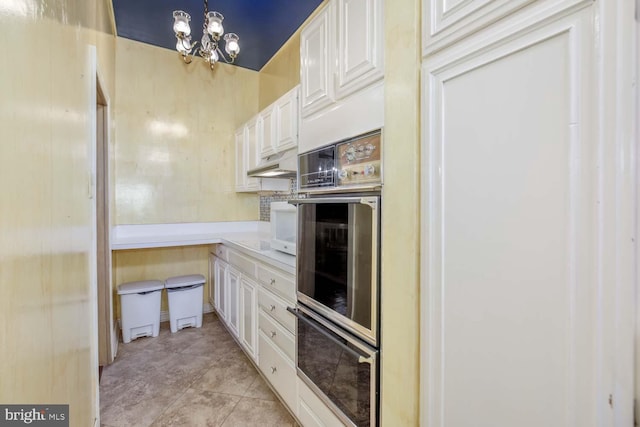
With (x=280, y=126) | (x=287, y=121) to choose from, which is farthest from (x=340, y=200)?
(x=280, y=126)

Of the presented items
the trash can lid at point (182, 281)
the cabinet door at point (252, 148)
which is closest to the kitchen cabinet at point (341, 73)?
the cabinet door at point (252, 148)

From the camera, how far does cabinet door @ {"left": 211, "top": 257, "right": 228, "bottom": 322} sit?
2.91 meters

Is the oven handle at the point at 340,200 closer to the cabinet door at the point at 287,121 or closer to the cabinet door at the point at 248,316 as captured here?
the cabinet door at the point at 287,121

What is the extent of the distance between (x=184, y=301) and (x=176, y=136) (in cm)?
180

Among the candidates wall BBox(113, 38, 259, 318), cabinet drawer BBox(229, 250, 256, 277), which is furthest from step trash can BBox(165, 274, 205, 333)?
cabinet drawer BBox(229, 250, 256, 277)

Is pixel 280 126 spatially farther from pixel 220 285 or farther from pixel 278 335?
pixel 220 285

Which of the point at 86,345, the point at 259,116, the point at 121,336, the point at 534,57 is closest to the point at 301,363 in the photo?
the point at 86,345

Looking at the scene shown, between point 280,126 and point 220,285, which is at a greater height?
point 280,126

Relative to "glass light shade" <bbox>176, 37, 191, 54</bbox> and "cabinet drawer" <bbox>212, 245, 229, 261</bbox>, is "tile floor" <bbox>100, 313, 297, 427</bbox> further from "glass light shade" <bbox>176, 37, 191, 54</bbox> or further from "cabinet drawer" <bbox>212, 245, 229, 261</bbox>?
"glass light shade" <bbox>176, 37, 191, 54</bbox>

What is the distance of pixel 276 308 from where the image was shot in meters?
1.88

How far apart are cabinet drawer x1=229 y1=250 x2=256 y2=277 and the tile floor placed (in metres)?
0.77

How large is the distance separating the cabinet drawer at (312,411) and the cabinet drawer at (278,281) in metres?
0.46

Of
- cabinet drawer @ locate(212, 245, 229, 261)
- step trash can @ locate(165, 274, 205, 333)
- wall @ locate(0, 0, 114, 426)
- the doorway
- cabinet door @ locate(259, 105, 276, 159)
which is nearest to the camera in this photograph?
wall @ locate(0, 0, 114, 426)

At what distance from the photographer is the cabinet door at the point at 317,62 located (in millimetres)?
1393
